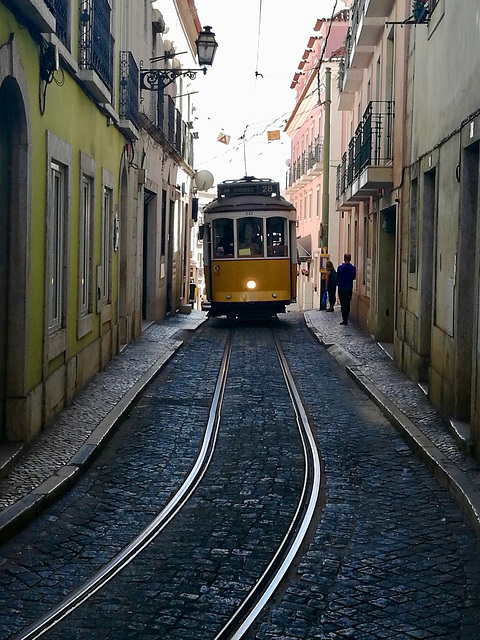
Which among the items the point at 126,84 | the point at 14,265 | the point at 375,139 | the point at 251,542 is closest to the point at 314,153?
the point at 375,139

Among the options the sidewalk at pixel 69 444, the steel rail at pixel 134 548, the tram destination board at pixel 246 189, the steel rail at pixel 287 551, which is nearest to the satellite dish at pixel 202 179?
the tram destination board at pixel 246 189

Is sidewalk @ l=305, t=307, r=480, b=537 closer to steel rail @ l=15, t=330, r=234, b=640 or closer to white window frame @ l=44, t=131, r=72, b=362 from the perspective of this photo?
steel rail @ l=15, t=330, r=234, b=640

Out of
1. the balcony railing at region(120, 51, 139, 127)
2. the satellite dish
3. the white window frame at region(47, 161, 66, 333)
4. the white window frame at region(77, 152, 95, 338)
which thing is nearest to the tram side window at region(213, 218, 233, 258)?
the balcony railing at region(120, 51, 139, 127)

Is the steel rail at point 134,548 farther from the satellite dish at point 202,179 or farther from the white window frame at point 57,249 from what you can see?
the satellite dish at point 202,179

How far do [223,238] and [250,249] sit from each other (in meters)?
0.67

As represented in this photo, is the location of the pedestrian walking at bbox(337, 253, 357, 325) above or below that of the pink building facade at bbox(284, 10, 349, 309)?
below

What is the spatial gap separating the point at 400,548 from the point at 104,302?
8778 millimetres

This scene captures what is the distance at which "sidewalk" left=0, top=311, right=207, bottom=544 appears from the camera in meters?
6.86

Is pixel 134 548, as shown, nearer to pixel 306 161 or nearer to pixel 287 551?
pixel 287 551

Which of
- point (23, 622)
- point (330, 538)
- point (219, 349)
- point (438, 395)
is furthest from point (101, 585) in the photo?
point (219, 349)

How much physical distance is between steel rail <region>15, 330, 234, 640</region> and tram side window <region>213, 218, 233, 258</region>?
11608 millimetres

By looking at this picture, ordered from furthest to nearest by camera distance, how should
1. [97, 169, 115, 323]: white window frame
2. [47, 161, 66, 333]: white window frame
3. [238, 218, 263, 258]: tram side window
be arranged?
[238, 218, 263, 258]: tram side window → [97, 169, 115, 323]: white window frame → [47, 161, 66, 333]: white window frame

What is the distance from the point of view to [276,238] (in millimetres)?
22062

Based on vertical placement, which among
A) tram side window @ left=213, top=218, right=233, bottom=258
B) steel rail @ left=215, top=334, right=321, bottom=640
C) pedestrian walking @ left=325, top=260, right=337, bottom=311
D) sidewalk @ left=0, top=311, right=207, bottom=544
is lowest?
steel rail @ left=215, top=334, right=321, bottom=640
